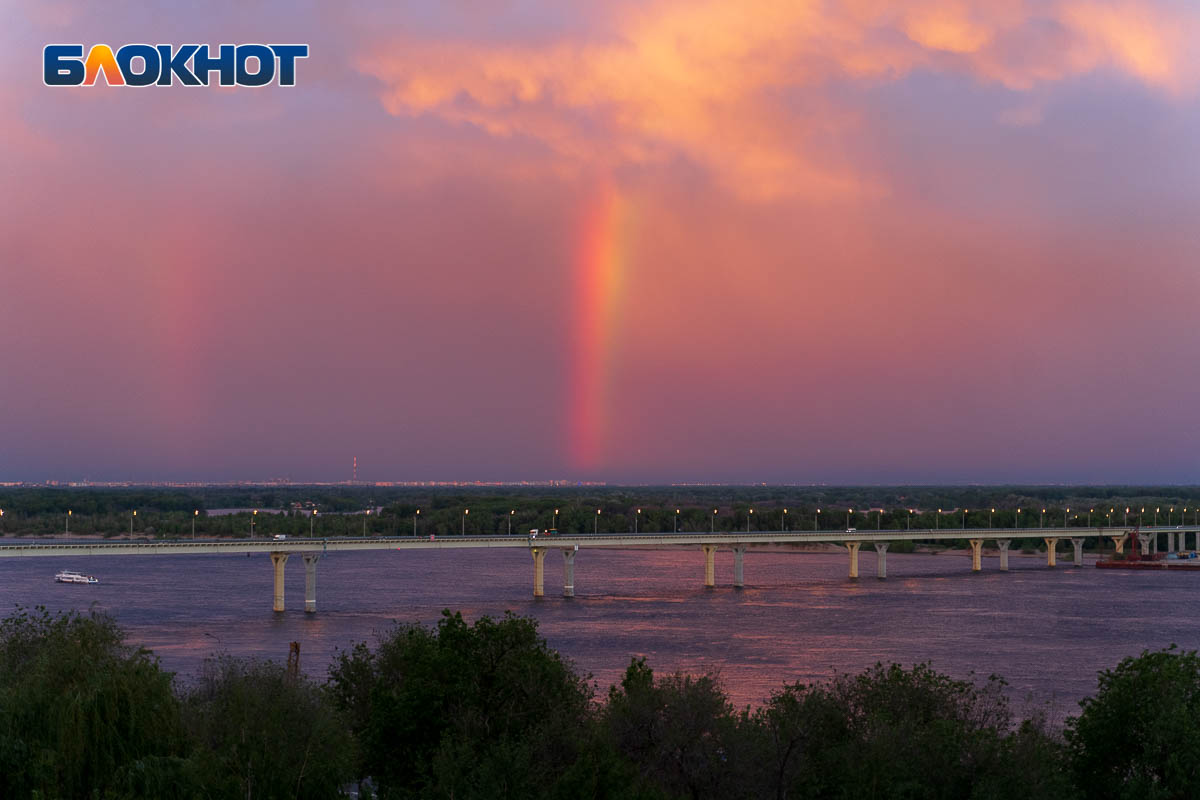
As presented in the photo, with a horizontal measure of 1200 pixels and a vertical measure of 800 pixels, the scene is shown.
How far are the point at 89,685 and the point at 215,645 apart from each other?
34490 mm

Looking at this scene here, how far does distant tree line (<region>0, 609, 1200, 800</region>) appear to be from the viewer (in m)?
20.4

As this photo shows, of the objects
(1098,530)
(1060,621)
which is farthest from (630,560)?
(1060,621)

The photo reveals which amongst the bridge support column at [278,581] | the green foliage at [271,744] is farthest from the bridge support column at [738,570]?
the green foliage at [271,744]

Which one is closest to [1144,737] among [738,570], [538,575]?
[538,575]

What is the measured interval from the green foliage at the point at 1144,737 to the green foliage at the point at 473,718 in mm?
9822

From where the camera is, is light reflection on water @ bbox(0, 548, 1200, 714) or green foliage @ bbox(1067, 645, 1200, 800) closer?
green foliage @ bbox(1067, 645, 1200, 800)

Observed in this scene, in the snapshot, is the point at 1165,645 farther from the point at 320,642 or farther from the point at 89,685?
the point at 89,685

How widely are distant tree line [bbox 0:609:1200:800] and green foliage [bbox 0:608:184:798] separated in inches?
1.4

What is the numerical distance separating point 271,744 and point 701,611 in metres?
56.0

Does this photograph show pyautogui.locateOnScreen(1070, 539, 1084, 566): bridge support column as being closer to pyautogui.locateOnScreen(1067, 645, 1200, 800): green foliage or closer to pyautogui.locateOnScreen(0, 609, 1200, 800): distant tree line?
pyautogui.locateOnScreen(0, 609, 1200, 800): distant tree line

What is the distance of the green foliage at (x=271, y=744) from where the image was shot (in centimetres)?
2034

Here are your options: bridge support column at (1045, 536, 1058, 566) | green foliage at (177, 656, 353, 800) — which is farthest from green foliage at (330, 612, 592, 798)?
bridge support column at (1045, 536, 1058, 566)

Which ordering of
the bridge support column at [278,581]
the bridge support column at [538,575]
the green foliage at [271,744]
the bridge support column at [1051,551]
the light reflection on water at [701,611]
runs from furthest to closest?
the bridge support column at [1051,551]
the bridge support column at [538,575]
the bridge support column at [278,581]
the light reflection on water at [701,611]
the green foliage at [271,744]

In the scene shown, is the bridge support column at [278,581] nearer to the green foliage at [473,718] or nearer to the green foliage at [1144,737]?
the green foliage at [473,718]
